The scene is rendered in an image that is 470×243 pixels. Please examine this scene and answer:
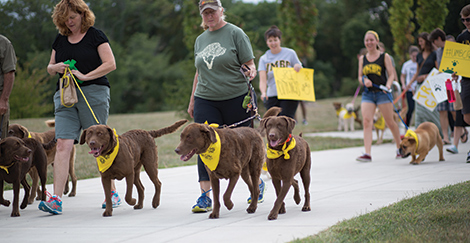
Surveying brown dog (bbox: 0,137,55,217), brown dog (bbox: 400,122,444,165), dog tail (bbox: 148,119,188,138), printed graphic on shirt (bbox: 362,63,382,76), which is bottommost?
brown dog (bbox: 400,122,444,165)

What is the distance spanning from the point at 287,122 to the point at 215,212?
1136 millimetres

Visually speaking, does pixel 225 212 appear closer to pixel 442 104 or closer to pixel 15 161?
pixel 15 161

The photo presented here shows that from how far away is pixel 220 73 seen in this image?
215 inches

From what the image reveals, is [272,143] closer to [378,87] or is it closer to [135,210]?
[135,210]

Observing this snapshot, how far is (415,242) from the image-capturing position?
11.2ft

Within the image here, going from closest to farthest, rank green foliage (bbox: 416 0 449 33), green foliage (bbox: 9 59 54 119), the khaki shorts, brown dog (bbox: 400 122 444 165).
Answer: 1. the khaki shorts
2. brown dog (bbox: 400 122 444 165)
3. green foliage (bbox: 416 0 449 33)
4. green foliage (bbox: 9 59 54 119)

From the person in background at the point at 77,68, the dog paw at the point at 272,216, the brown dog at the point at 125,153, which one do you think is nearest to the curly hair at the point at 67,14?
the person in background at the point at 77,68

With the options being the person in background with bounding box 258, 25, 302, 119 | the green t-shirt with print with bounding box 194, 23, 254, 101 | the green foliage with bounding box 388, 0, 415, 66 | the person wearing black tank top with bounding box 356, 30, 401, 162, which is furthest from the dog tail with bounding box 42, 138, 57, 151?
the green foliage with bounding box 388, 0, 415, 66

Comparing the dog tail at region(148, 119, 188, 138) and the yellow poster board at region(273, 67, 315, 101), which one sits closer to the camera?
the dog tail at region(148, 119, 188, 138)

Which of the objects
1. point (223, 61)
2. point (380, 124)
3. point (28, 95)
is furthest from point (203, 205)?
point (28, 95)

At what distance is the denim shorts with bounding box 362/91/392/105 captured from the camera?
8.93 m

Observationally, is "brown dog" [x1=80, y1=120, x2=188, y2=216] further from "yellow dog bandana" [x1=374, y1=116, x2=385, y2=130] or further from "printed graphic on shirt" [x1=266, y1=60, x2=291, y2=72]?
"yellow dog bandana" [x1=374, y1=116, x2=385, y2=130]

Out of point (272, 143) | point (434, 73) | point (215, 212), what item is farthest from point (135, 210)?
point (434, 73)

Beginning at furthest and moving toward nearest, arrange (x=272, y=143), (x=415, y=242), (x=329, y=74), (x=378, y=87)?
1. (x=329, y=74)
2. (x=378, y=87)
3. (x=272, y=143)
4. (x=415, y=242)
